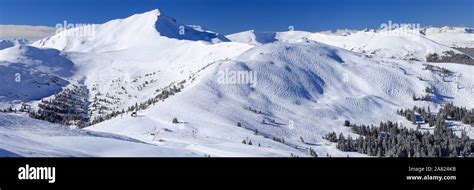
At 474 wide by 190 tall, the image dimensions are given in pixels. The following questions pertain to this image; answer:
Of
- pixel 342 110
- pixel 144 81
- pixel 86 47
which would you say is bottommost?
pixel 342 110

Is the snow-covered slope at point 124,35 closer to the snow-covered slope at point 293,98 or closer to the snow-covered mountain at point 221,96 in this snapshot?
the snow-covered mountain at point 221,96

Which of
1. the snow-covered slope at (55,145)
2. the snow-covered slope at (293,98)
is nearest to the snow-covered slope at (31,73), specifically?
the snow-covered slope at (293,98)

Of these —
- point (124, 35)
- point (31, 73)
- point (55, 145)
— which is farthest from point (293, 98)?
point (124, 35)

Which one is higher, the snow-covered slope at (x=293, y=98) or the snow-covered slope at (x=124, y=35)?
the snow-covered slope at (x=124, y=35)

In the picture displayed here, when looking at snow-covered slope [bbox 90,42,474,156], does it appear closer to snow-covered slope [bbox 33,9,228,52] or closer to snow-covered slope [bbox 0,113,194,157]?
snow-covered slope [bbox 0,113,194,157]

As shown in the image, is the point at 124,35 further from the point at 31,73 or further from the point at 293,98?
the point at 293,98
